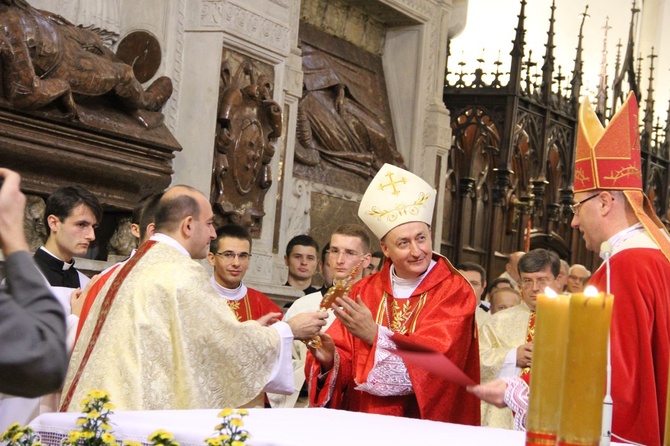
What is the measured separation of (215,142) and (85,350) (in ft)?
12.7

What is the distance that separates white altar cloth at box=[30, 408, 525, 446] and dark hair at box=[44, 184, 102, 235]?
244 centimetres

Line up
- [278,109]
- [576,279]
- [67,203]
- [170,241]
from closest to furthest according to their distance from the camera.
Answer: [170,241]
[67,203]
[278,109]
[576,279]

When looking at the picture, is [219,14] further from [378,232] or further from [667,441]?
[667,441]

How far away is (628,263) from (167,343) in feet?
5.35

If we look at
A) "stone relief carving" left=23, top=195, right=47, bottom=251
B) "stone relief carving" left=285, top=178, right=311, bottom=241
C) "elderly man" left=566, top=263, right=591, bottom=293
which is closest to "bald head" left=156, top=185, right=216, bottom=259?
"stone relief carving" left=23, top=195, right=47, bottom=251

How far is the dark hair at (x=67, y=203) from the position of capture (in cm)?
542

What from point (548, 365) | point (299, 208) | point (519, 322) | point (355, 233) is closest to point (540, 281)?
point (519, 322)

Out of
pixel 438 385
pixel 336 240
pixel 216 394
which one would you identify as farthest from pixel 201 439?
pixel 336 240

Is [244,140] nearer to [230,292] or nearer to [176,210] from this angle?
[230,292]

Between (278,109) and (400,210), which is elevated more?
(278,109)

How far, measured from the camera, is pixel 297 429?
113 inches

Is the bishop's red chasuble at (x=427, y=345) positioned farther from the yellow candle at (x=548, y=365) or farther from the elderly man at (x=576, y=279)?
the elderly man at (x=576, y=279)

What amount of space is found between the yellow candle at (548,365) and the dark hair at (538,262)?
14.3 feet

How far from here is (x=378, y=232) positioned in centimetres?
488
